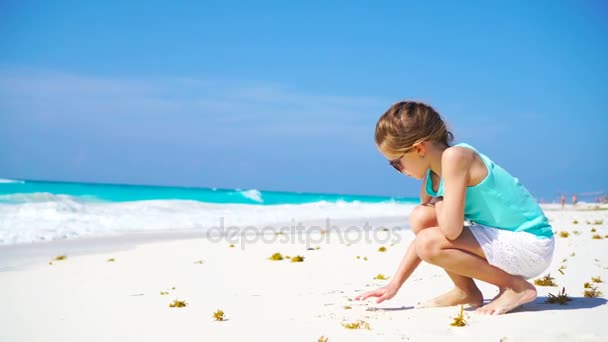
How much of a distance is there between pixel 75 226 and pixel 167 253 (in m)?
5.94

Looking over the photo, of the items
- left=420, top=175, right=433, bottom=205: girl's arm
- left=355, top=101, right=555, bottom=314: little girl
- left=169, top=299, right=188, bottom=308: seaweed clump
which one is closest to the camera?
left=355, top=101, right=555, bottom=314: little girl

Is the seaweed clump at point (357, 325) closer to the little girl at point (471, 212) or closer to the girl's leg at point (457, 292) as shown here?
Result: the little girl at point (471, 212)

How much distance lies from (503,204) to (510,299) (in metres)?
0.65

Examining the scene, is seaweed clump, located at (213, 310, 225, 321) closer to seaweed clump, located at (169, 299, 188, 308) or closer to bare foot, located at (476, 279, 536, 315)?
seaweed clump, located at (169, 299, 188, 308)

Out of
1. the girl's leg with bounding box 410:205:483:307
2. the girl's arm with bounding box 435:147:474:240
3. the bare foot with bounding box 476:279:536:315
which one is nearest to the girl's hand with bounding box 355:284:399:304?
the girl's leg with bounding box 410:205:483:307

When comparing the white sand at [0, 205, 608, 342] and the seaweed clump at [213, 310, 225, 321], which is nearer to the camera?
the white sand at [0, 205, 608, 342]

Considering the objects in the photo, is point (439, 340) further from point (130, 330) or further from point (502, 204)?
point (130, 330)

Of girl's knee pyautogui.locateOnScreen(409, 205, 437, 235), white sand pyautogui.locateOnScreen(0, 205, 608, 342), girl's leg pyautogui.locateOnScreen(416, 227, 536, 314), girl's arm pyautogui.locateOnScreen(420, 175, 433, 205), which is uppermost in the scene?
girl's arm pyautogui.locateOnScreen(420, 175, 433, 205)

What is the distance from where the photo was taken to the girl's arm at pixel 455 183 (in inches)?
134

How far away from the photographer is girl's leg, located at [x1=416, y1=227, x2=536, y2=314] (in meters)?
3.62

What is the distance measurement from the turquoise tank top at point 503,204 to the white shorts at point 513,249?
0.18 ft

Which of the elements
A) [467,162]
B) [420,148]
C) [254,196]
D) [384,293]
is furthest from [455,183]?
[254,196]

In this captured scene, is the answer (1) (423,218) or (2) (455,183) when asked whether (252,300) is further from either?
(2) (455,183)

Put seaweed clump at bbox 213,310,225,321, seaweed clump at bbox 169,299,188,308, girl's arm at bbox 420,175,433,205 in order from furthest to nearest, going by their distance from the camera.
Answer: seaweed clump at bbox 169,299,188,308, girl's arm at bbox 420,175,433,205, seaweed clump at bbox 213,310,225,321
